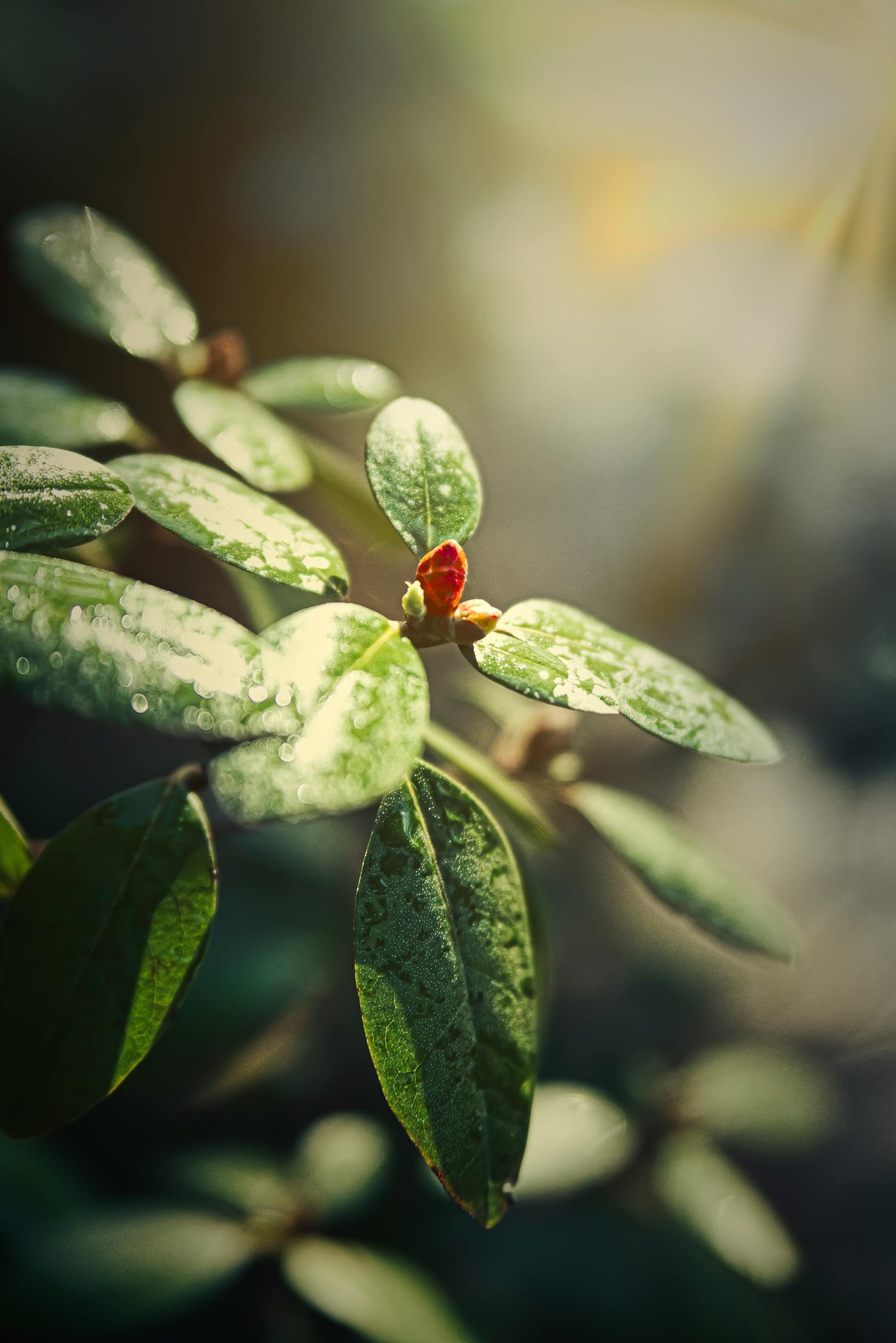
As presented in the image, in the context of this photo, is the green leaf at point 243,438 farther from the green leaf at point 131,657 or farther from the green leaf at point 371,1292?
the green leaf at point 371,1292

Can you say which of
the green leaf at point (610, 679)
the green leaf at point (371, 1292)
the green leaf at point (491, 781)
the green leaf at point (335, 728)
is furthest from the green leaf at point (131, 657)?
the green leaf at point (371, 1292)

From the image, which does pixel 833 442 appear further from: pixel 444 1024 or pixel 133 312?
pixel 444 1024

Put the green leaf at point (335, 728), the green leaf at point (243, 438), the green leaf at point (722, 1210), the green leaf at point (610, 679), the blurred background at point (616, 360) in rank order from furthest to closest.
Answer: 1. the blurred background at point (616, 360)
2. the green leaf at point (722, 1210)
3. the green leaf at point (243, 438)
4. the green leaf at point (610, 679)
5. the green leaf at point (335, 728)

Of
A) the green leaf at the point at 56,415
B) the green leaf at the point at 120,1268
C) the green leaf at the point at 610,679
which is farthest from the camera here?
the green leaf at the point at 120,1268

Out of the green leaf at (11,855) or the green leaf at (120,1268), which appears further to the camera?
the green leaf at (120,1268)

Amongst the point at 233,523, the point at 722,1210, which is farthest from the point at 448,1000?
the point at 722,1210

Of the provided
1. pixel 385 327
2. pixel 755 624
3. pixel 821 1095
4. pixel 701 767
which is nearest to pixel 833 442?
pixel 755 624

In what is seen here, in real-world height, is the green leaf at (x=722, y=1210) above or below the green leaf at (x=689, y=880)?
below

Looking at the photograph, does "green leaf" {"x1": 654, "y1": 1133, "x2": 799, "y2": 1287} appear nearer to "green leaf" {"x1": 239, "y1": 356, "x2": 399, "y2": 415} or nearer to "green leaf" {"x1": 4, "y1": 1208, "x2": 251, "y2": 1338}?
"green leaf" {"x1": 4, "y1": 1208, "x2": 251, "y2": 1338}
